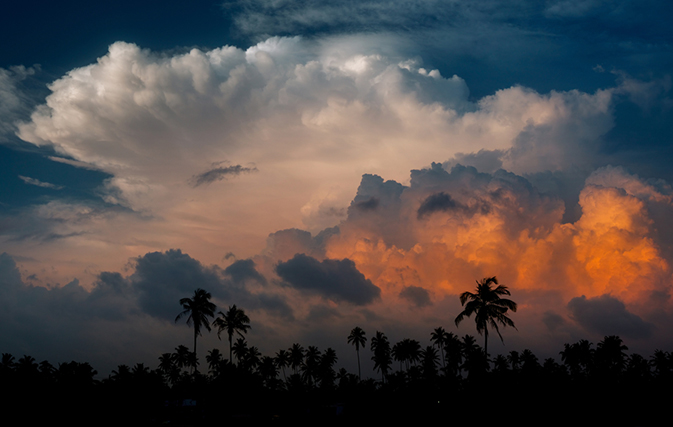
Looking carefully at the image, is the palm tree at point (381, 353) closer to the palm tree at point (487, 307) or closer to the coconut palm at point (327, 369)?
the coconut palm at point (327, 369)

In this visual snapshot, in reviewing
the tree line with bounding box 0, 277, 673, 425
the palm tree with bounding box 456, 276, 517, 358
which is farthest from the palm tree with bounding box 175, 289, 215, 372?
the palm tree with bounding box 456, 276, 517, 358

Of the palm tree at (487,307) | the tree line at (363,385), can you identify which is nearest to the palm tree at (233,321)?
the tree line at (363,385)

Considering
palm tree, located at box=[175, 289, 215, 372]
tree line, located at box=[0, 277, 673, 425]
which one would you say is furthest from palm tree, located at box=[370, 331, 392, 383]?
palm tree, located at box=[175, 289, 215, 372]

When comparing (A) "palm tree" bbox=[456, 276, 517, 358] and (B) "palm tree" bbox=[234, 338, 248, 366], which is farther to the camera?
(B) "palm tree" bbox=[234, 338, 248, 366]

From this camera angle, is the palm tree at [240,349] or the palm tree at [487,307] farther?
the palm tree at [240,349]

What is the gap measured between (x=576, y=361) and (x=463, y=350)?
29.6 m

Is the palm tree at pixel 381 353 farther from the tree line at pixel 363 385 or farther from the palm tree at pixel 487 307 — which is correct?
the palm tree at pixel 487 307

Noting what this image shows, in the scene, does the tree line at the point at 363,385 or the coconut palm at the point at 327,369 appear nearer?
the tree line at the point at 363,385

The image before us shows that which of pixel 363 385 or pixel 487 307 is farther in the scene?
pixel 363 385

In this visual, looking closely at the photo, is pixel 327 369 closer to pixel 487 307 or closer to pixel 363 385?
pixel 363 385

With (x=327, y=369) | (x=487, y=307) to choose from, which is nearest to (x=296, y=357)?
(x=327, y=369)

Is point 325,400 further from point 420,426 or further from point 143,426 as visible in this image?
point 420,426

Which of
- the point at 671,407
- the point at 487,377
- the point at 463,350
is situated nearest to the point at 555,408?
the point at 487,377

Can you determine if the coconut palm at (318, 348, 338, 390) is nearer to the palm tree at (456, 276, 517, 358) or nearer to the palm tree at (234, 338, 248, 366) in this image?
the palm tree at (234, 338, 248, 366)
